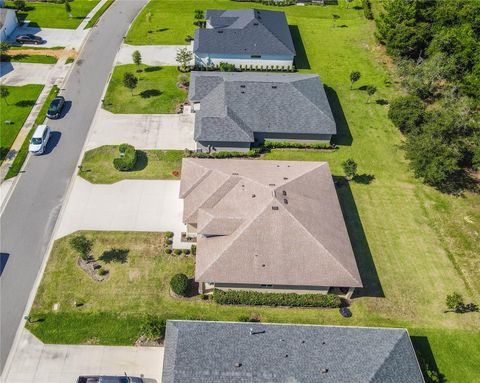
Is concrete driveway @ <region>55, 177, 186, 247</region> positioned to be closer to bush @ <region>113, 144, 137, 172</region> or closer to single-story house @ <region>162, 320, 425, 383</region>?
bush @ <region>113, 144, 137, 172</region>

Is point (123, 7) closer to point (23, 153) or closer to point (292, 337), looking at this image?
point (23, 153)

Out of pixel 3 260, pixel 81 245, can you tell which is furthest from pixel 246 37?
pixel 3 260

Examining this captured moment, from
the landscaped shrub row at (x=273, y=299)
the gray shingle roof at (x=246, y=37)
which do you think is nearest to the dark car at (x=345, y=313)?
the landscaped shrub row at (x=273, y=299)

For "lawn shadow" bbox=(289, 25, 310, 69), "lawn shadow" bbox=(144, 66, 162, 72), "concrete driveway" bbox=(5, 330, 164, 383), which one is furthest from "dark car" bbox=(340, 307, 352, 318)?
"lawn shadow" bbox=(144, 66, 162, 72)

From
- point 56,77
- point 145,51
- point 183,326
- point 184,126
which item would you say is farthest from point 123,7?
point 183,326

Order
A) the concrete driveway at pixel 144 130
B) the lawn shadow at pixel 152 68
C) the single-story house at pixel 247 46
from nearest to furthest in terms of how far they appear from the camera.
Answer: the concrete driveway at pixel 144 130 < the single-story house at pixel 247 46 < the lawn shadow at pixel 152 68

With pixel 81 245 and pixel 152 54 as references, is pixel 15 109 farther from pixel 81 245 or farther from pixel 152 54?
pixel 81 245

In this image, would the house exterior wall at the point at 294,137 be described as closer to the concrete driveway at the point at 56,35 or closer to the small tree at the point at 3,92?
the small tree at the point at 3,92
